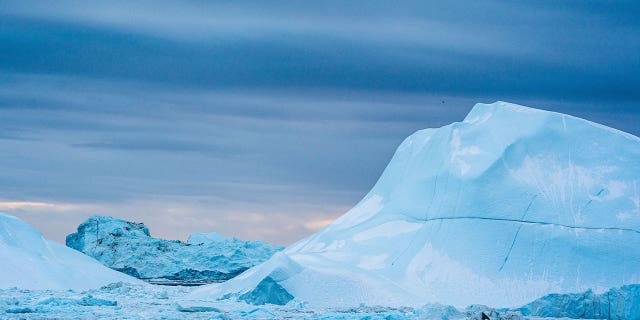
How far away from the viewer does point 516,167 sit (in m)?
19.7

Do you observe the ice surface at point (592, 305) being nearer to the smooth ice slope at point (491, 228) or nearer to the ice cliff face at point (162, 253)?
the smooth ice slope at point (491, 228)

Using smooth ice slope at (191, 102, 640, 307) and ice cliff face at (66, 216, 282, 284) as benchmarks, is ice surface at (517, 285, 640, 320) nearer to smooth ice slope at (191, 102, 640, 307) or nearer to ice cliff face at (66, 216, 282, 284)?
smooth ice slope at (191, 102, 640, 307)

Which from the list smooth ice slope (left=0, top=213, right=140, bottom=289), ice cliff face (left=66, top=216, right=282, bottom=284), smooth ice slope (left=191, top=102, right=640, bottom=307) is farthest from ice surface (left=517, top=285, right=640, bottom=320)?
ice cliff face (left=66, top=216, right=282, bottom=284)

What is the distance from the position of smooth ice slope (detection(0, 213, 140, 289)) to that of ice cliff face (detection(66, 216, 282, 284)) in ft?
31.2

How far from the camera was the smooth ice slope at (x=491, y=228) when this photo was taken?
18.0 meters

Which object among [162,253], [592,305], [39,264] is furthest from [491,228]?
[162,253]

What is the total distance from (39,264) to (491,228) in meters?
11.0

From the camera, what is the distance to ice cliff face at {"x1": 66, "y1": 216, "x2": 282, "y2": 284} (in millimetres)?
35469

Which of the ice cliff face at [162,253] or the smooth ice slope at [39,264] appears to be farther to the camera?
the ice cliff face at [162,253]

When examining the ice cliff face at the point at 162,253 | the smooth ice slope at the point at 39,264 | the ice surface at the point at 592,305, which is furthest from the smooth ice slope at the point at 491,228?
the ice cliff face at the point at 162,253

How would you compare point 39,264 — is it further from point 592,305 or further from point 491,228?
point 592,305

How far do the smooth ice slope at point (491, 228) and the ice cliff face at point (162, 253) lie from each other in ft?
47.1

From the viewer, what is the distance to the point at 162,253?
119ft

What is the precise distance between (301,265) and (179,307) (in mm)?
3125
